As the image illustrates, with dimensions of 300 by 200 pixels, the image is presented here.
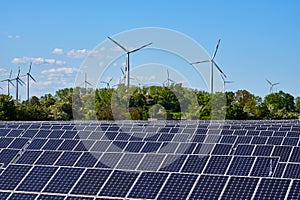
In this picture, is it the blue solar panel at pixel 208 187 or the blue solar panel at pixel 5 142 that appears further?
the blue solar panel at pixel 5 142

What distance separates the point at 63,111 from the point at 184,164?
8255 cm

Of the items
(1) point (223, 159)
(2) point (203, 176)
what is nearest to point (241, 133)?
(1) point (223, 159)

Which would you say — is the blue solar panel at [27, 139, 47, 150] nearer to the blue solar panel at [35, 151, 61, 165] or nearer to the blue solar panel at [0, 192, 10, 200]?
the blue solar panel at [35, 151, 61, 165]

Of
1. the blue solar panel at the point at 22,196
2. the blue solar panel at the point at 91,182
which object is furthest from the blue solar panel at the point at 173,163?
the blue solar panel at the point at 22,196

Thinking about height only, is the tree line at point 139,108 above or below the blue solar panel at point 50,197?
below

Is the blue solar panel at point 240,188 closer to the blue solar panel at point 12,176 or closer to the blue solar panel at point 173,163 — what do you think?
the blue solar panel at point 173,163

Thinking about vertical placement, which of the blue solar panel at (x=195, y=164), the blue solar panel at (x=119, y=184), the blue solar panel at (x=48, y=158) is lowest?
the blue solar panel at (x=195, y=164)

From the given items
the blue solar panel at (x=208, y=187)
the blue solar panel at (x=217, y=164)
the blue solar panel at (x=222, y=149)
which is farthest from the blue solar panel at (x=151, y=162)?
the blue solar panel at (x=222, y=149)

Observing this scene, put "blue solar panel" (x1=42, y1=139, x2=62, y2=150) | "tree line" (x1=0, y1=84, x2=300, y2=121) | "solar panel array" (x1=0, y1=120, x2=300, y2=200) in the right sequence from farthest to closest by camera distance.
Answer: "tree line" (x1=0, y1=84, x2=300, y2=121) → "blue solar panel" (x1=42, y1=139, x2=62, y2=150) → "solar panel array" (x1=0, y1=120, x2=300, y2=200)

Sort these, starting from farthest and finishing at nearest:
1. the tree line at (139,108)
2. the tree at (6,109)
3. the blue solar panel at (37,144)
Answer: the tree line at (139,108)
the tree at (6,109)
the blue solar panel at (37,144)

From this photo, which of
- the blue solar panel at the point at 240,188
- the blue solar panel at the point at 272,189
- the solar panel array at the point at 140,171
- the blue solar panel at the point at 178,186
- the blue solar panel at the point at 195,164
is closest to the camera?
the blue solar panel at the point at 272,189

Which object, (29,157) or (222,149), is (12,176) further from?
(222,149)

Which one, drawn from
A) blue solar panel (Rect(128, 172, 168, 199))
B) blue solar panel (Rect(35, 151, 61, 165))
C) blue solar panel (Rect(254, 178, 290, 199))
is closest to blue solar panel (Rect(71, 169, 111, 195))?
blue solar panel (Rect(128, 172, 168, 199))

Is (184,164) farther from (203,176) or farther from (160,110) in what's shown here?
(160,110)
